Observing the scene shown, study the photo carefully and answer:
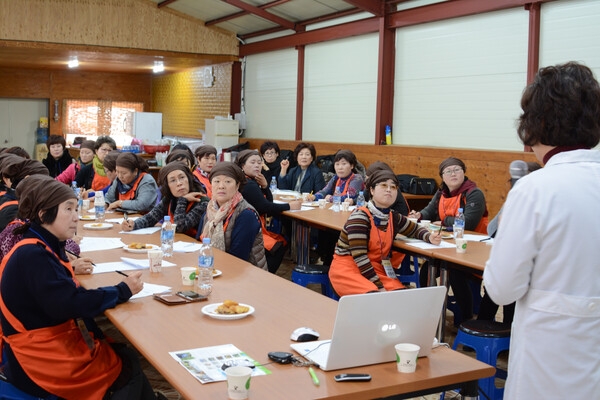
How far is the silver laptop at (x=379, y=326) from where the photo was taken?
7.19ft

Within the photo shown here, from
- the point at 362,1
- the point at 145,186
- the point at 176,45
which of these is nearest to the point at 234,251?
the point at 145,186

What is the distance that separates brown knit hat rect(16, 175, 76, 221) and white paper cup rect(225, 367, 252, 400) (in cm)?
130

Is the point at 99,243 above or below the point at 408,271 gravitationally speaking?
above

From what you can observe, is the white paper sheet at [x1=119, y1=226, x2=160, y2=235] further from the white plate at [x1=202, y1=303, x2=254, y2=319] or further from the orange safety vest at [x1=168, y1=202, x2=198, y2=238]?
the white plate at [x1=202, y1=303, x2=254, y2=319]

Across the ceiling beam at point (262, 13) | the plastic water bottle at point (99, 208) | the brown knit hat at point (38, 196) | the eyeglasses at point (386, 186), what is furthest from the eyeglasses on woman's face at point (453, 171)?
the ceiling beam at point (262, 13)

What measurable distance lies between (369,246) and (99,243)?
1.85m

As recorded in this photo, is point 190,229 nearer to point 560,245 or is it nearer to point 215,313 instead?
point 215,313

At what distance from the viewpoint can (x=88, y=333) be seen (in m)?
2.95

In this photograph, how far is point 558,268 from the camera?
201 centimetres

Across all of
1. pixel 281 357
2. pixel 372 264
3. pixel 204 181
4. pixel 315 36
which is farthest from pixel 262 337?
pixel 315 36

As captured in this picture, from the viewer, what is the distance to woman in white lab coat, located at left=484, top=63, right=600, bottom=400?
2.00 meters

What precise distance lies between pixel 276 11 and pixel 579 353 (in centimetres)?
1081

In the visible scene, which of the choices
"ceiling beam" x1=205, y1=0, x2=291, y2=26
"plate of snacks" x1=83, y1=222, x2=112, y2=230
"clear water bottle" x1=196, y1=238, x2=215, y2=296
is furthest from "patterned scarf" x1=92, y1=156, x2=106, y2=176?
"clear water bottle" x1=196, y1=238, x2=215, y2=296

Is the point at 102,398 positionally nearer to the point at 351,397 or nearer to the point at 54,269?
the point at 54,269
